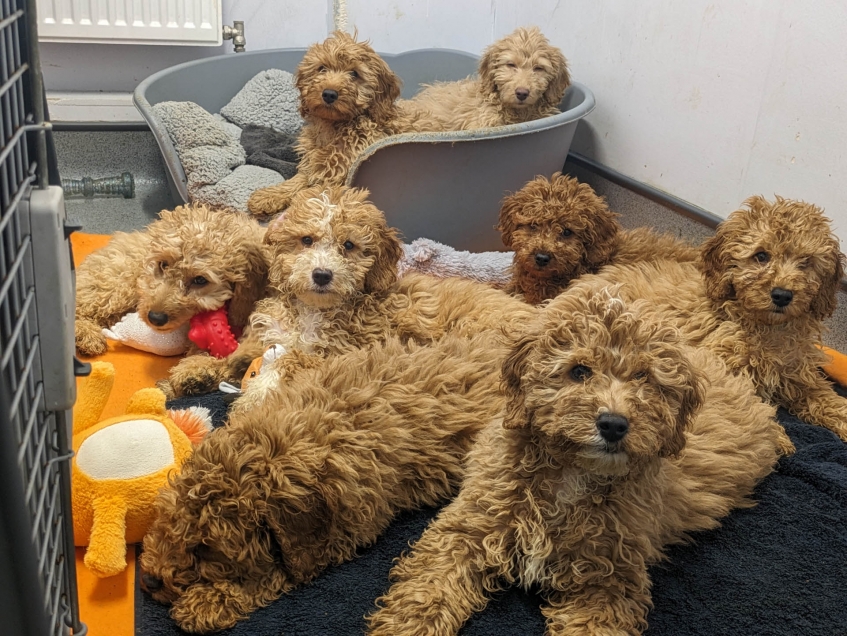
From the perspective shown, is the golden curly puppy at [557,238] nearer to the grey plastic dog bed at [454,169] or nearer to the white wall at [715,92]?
the grey plastic dog bed at [454,169]

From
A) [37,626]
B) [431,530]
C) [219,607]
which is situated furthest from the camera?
[431,530]

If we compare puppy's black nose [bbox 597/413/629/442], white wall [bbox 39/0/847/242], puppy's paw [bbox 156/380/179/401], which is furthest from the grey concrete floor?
puppy's black nose [bbox 597/413/629/442]

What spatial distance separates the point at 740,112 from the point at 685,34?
1.88ft

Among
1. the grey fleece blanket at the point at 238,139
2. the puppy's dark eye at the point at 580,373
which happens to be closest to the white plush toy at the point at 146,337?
the grey fleece blanket at the point at 238,139

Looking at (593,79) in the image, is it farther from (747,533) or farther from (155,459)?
(155,459)

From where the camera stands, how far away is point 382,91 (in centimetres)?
375

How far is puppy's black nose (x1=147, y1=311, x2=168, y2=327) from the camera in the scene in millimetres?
2793

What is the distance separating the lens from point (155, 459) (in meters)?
2.03

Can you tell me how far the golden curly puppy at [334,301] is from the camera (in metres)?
2.67

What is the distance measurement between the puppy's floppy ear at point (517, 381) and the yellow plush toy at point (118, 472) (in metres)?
0.85

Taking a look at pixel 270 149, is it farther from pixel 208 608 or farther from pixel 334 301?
pixel 208 608

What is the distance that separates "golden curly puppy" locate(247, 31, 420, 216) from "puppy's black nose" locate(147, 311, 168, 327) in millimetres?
1046

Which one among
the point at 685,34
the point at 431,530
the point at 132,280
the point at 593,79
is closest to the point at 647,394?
the point at 431,530

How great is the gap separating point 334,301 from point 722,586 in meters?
1.48
